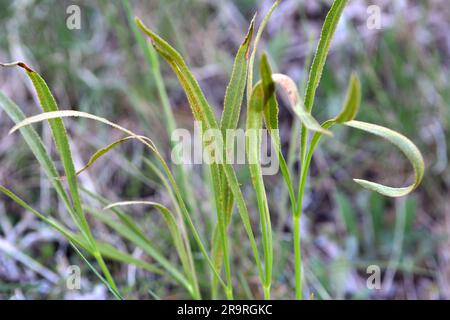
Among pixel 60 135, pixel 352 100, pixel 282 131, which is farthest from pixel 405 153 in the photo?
pixel 282 131

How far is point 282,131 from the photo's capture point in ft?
6.16

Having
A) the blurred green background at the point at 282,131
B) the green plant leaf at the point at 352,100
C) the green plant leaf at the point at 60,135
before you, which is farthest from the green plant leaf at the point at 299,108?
the blurred green background at the point at 282,131

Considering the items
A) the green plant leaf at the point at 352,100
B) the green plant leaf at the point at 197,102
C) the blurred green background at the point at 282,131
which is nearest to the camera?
→ the green plant leaf at the point at 352,100

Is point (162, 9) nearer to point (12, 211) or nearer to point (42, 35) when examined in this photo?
point (42, 35)

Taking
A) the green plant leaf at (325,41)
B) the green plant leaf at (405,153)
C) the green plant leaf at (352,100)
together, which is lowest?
the green plant leaf at (405,153)

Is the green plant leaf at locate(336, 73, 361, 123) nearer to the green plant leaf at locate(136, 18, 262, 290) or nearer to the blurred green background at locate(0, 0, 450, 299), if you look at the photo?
the green plant leaf at locate(136, 18, 262, 290)

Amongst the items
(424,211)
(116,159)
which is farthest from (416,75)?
(116,159)

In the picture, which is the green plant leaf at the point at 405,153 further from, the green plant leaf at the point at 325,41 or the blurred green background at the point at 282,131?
the blurred green background at the point at 282,131

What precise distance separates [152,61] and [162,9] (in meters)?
0.72

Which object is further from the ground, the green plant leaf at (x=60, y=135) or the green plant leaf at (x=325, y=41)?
the green plant leaf at (x=325, y=41)

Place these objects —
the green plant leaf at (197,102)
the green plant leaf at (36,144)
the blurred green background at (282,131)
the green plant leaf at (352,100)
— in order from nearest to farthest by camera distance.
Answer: the green plant leaf at (352,100) < the green plant leaf at (197,102) < the green plant leaf at (36,144) < the blurred green background at (282,131)

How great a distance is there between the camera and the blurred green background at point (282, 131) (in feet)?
4.60

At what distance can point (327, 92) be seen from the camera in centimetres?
179

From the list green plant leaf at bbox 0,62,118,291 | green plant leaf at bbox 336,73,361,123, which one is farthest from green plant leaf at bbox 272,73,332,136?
green plant leaf at bbox 0,62,118,291
